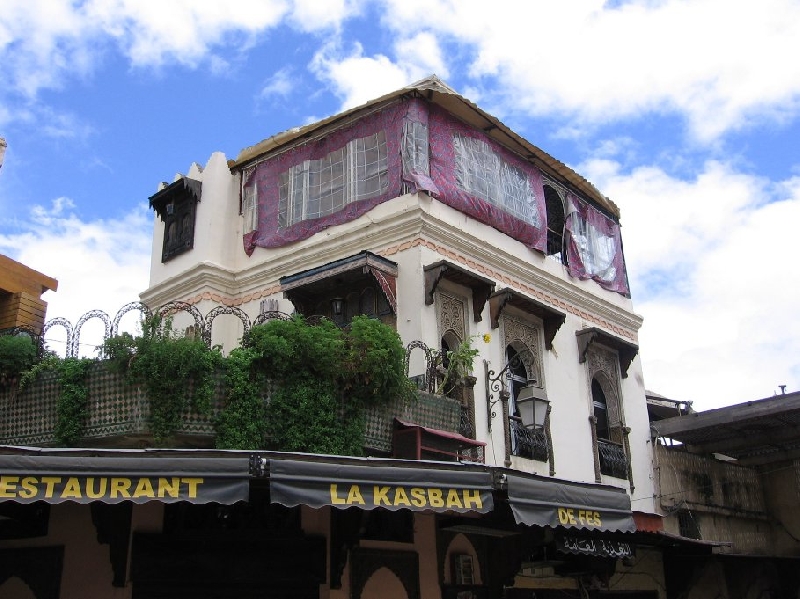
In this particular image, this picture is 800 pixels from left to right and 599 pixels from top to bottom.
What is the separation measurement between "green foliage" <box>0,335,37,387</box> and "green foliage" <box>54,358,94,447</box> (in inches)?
18.8

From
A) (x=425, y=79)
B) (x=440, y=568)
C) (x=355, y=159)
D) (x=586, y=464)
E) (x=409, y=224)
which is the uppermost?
(x=425, y=79)

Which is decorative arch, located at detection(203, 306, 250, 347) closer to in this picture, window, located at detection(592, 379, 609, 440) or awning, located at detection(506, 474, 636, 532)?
awning, located at detection(506, 474, 636, 532)

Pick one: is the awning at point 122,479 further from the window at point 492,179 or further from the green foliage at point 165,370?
the window at point 492,179

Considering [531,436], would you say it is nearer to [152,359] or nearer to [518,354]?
[518,354]

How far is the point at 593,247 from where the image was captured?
1600 centimetres

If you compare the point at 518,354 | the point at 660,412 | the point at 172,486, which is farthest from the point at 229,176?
the point at 660,412

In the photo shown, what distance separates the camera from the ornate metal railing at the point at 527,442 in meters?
12.3

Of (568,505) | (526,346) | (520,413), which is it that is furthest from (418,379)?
(526,346)

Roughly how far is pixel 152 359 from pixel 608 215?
11.1m

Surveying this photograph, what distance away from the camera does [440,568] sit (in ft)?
33.3

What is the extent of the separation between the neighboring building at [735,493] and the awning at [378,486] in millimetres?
8748

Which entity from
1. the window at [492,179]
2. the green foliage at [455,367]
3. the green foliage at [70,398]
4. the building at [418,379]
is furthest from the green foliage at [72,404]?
the window at [492,179]

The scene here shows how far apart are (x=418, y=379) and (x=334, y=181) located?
4.27m

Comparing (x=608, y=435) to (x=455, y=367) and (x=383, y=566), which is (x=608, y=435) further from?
(x=383, y=566)
